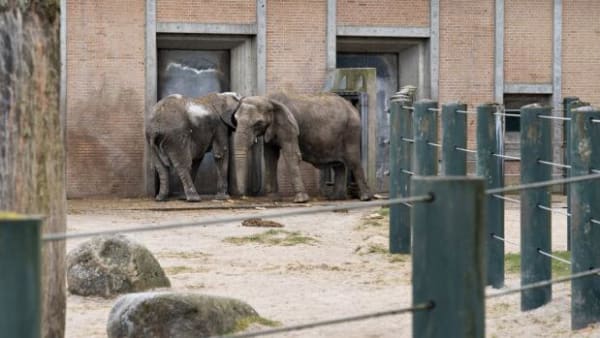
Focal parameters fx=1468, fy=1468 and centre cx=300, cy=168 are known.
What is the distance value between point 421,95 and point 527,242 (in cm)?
1495

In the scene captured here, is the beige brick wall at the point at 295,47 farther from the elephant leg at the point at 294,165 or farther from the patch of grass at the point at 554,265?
the patch of grass at the point at 554,265

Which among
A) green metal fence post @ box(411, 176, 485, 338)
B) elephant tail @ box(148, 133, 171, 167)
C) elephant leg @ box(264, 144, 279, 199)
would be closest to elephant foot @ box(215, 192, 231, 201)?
elephant leg @ box(264, 144, 279, 199)

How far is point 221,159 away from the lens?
21969mm

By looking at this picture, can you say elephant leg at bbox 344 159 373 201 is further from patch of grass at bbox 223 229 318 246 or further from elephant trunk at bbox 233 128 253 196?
patch of grass at bbox 223 229 318 246

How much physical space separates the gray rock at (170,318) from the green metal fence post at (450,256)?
442cm

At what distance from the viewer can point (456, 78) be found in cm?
2384

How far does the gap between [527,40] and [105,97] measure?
23.2 ft

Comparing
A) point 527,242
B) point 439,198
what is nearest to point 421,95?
point 527,242

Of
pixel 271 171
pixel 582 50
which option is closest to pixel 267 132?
pixel 271 171

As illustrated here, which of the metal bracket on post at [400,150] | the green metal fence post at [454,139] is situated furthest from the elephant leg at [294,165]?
the green metal fence post at [454,139]

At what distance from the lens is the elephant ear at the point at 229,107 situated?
21.4 metres

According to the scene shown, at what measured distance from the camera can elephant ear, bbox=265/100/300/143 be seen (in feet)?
69.1

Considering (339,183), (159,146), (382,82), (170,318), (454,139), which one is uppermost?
(382,82)

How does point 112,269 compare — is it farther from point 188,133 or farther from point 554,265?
point 188,133
